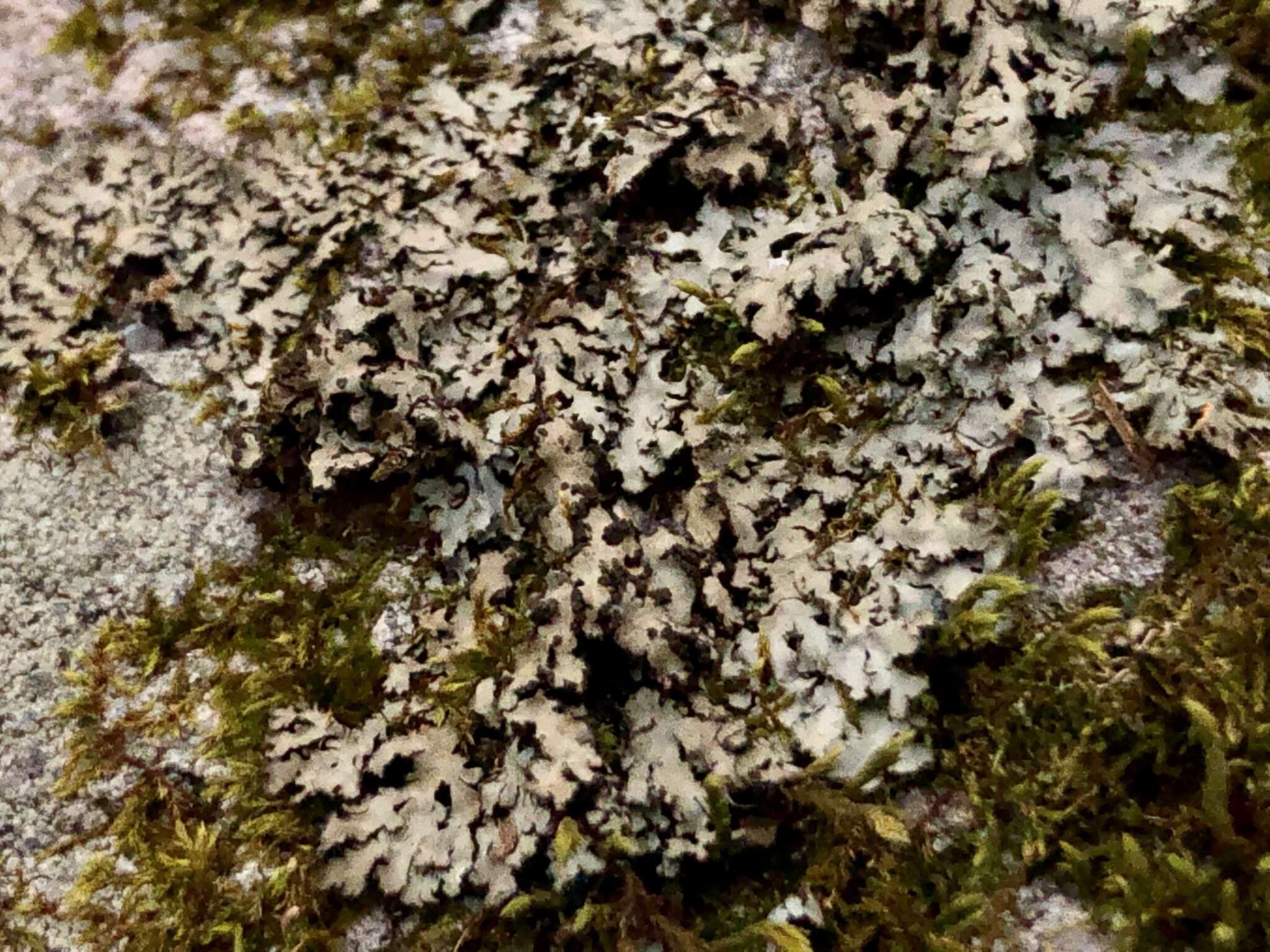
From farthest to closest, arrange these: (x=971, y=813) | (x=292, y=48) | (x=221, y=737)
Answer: (x=292, y=48) → (x=221, y=737) → (x=971, y=813)

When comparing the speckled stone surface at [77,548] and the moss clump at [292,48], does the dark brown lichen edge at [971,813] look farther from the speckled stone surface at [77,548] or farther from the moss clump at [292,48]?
the moss clump at [292,48]

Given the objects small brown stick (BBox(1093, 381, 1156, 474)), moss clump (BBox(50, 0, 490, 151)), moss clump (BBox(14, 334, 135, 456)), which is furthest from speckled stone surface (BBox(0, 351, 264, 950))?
small brown stick (BBox(1093, 381, 1156, 474))

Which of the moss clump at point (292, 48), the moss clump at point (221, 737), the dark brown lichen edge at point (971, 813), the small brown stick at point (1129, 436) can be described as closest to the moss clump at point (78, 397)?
the moss clump at point (221, 737)

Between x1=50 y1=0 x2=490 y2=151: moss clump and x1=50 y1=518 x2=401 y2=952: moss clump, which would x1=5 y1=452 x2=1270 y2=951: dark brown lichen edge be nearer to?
x1=50 y1=518 x2=401 y2=952: moss clump

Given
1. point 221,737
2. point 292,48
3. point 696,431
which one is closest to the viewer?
point 221,737

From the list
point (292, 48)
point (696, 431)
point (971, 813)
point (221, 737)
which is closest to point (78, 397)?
point (221, 737)

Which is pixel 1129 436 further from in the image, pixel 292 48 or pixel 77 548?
pixel 292 48

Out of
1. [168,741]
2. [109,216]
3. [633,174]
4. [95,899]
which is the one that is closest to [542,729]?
[168,741]
